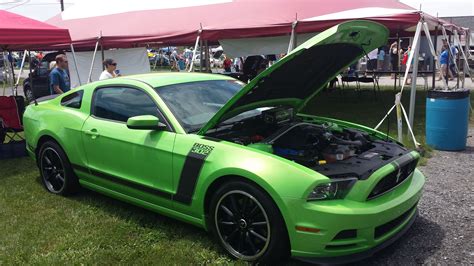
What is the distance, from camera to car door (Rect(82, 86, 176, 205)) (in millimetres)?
3938

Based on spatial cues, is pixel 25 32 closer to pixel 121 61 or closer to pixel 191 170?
pixel 191 170

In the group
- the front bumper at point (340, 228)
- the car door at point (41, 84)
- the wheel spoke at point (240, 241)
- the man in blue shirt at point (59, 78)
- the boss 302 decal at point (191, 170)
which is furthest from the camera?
the car door at point (41, 84)

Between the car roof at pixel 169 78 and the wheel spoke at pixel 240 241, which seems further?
the car roof at pixel 169 78

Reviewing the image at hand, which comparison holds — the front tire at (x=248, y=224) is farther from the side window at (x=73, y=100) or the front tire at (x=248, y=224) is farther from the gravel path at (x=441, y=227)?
the side window at (x=73, y=100)

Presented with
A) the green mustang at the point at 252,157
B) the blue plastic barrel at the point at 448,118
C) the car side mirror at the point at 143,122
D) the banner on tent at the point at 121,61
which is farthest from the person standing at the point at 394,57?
the car side mirror at the point at 143,122

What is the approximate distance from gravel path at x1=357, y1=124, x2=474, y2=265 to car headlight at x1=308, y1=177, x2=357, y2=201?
708 mm

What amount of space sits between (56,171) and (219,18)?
7876mm

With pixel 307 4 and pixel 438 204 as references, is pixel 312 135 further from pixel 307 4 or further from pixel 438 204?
pixel 307 4

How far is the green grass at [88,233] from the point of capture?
3.71 m

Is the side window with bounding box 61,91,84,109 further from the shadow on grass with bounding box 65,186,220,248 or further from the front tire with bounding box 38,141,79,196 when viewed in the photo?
the shadow on grass with bounding box 65,186,220,248

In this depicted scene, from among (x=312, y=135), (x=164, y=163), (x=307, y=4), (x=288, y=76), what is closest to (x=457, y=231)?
(x=312, y=135)

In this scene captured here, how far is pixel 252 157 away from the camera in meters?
3.38

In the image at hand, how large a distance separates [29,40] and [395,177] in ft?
21.7

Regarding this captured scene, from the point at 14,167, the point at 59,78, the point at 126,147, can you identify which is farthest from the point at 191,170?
the point at 59,78
